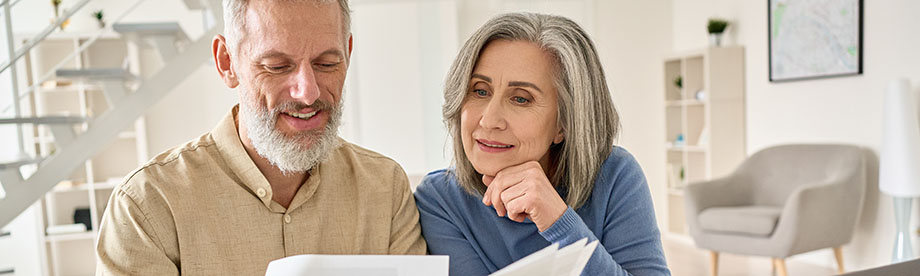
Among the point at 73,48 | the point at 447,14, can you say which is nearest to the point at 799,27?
the point at 447,14

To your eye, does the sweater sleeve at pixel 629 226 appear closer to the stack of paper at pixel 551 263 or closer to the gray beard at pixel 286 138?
the stack of paper at pixel 551 263

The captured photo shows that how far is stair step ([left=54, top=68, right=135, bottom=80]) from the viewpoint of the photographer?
3641 millimetres

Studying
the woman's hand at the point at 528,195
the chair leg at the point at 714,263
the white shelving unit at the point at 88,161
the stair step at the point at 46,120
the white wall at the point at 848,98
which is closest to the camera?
the woman's hand at the point at 528,195

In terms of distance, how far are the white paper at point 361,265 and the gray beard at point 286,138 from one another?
1.12ft

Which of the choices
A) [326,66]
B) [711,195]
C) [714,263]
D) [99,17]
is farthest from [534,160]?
[99,17]

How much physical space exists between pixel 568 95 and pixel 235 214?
70 cm

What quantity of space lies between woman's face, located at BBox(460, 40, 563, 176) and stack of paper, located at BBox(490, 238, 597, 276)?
14.8 inches

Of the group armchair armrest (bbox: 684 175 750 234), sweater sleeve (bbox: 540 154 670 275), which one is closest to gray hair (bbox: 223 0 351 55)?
sweater sleeve (bbox: 540 154 670 275)

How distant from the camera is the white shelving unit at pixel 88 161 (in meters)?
5.16

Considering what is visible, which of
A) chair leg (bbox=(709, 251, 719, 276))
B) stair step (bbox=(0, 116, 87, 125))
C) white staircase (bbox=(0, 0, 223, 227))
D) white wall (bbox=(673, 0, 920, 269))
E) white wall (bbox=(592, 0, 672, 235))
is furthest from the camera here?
white wall (bbox=(592, 0, 672, 235))

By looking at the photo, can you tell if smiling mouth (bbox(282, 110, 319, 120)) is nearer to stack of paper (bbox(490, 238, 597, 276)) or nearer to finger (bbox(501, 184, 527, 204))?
finger (bbox(501, 184, 527, 204))

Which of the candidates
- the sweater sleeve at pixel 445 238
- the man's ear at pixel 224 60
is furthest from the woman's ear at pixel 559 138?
the man's ear at pixel 224 60

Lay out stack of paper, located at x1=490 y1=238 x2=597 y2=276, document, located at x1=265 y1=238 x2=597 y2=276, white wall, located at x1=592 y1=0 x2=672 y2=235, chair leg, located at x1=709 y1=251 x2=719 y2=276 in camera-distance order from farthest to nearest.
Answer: white wall, located at x1=592 y1=0 x2=672 y2=235 → chair leg, located at x1=709 y1=251 x2=719 y2=276 → document, located at x1=265 y1=238 x2=597 y2=276 → stack of paper, located at x1=490 y1=238 x2=597 y2=276

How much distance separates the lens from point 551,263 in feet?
2.60
